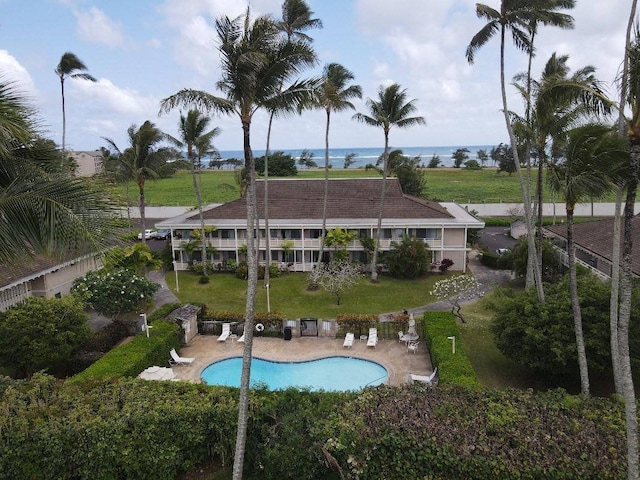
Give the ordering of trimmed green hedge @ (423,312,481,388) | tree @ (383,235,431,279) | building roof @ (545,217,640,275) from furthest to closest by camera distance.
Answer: tree @ (383,235,431,279)
building roof @ (545,217,640,275)
trimmed green hedge @ (423,312,481,388)

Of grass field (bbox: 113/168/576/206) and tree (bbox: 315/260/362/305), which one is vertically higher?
grass field (bbox: 113/168/576/206)

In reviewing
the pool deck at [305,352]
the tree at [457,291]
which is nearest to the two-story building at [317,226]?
the tree at [457,291]

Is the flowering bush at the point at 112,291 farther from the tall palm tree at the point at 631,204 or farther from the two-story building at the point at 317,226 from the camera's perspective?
the tall palm tree at the point at 631,204

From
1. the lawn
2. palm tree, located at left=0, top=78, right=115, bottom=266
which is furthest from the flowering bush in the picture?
palm tree, located at left=0, top=78, right=115, bottom=266

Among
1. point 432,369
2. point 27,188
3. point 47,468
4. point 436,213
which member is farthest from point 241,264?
point 27,188

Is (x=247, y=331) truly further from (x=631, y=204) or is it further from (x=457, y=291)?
(x=457, y=291)

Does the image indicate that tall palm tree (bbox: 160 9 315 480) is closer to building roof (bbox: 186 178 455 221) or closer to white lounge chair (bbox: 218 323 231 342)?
white lounge chair (bbox: 218 323 231 342)
